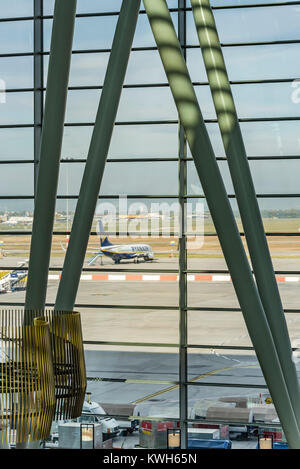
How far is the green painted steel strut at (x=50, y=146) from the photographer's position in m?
8.81

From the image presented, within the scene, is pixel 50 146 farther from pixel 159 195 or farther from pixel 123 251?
pixel 123 251

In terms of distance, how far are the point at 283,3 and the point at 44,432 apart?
1169 cm

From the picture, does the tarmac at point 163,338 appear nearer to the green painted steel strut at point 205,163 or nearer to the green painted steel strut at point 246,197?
the green painted steel strut at point 246,197

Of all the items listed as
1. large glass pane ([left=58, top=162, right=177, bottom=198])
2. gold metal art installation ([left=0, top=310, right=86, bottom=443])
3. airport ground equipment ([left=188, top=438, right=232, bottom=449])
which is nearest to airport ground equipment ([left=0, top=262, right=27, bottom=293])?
large glass pane ([left=58, top=162, right=177, bottom=198])

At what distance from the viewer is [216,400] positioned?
15.4 m

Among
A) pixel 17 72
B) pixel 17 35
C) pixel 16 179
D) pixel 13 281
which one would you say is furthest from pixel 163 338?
pixel 17 35

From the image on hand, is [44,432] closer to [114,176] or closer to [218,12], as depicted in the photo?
[114,176]

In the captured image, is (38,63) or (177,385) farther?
(38,63)

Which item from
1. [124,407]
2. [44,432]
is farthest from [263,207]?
[44,432]

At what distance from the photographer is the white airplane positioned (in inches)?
625

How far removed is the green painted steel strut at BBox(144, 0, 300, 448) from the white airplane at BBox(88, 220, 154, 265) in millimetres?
7112

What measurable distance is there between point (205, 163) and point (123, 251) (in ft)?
26.1

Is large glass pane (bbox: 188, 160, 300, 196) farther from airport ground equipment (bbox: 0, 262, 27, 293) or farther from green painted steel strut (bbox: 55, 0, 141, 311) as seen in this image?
airport ground equipment (bbox: 0, 262, 27, 293)

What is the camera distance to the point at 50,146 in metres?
9.27
